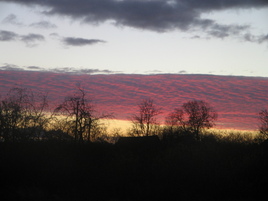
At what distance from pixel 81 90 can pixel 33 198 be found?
20386mm

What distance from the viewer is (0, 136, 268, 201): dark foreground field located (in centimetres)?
2530

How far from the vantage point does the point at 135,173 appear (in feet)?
92.9

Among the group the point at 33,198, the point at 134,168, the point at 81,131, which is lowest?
the point at 33,198

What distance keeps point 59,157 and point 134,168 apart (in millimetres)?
7818

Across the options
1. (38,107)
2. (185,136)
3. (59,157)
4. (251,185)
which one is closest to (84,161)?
(59,157)

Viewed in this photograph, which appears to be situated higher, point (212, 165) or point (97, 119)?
point (97, 119)

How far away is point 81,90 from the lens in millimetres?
43531

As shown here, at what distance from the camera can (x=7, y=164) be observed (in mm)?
28141

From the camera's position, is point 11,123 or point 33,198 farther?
point 11,123

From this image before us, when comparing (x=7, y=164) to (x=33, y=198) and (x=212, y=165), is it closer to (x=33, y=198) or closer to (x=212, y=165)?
(x=33, y=198)

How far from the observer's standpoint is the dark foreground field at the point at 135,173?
2530 centimetres

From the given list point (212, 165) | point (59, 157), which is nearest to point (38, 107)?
point (59, 157)

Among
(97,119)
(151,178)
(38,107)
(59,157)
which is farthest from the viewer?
(97,119)

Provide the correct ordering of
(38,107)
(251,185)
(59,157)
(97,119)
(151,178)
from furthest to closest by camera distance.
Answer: (97,119), (38,107), (59,157), (151,178), (251,185)
